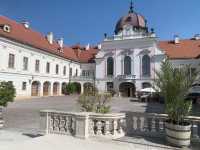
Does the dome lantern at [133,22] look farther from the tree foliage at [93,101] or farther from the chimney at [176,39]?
the tree foliage at [93,101]

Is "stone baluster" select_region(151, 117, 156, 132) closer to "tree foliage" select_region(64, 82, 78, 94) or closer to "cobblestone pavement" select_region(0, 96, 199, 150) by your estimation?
"cobblestone pavement" select_region(0, 96, 199, 150)

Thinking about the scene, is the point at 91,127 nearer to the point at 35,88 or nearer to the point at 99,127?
the point at 99,127

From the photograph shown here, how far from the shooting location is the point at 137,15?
1786 inches

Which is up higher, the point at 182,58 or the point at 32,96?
the point at 182,58

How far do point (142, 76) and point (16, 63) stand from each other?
778 inches

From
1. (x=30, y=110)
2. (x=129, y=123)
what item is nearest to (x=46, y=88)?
(x=30, y=110)

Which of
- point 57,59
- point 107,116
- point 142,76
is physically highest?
point 57,59

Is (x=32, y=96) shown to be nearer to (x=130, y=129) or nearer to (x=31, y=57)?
(x=31, y=57)

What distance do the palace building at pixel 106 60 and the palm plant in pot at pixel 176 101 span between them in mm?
26546

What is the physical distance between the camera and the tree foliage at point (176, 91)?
7.11m

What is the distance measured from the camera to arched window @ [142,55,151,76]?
39.4 metres

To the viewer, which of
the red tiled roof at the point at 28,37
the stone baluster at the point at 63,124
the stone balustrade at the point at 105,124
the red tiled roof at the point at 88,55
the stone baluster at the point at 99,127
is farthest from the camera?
the red tiled roof at the point at 88,55

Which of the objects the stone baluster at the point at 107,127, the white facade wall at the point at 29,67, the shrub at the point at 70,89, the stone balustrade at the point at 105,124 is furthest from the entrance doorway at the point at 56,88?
the stone baluster at the point at 107,127

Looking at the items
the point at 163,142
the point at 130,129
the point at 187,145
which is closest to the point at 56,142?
the point at 130,129
